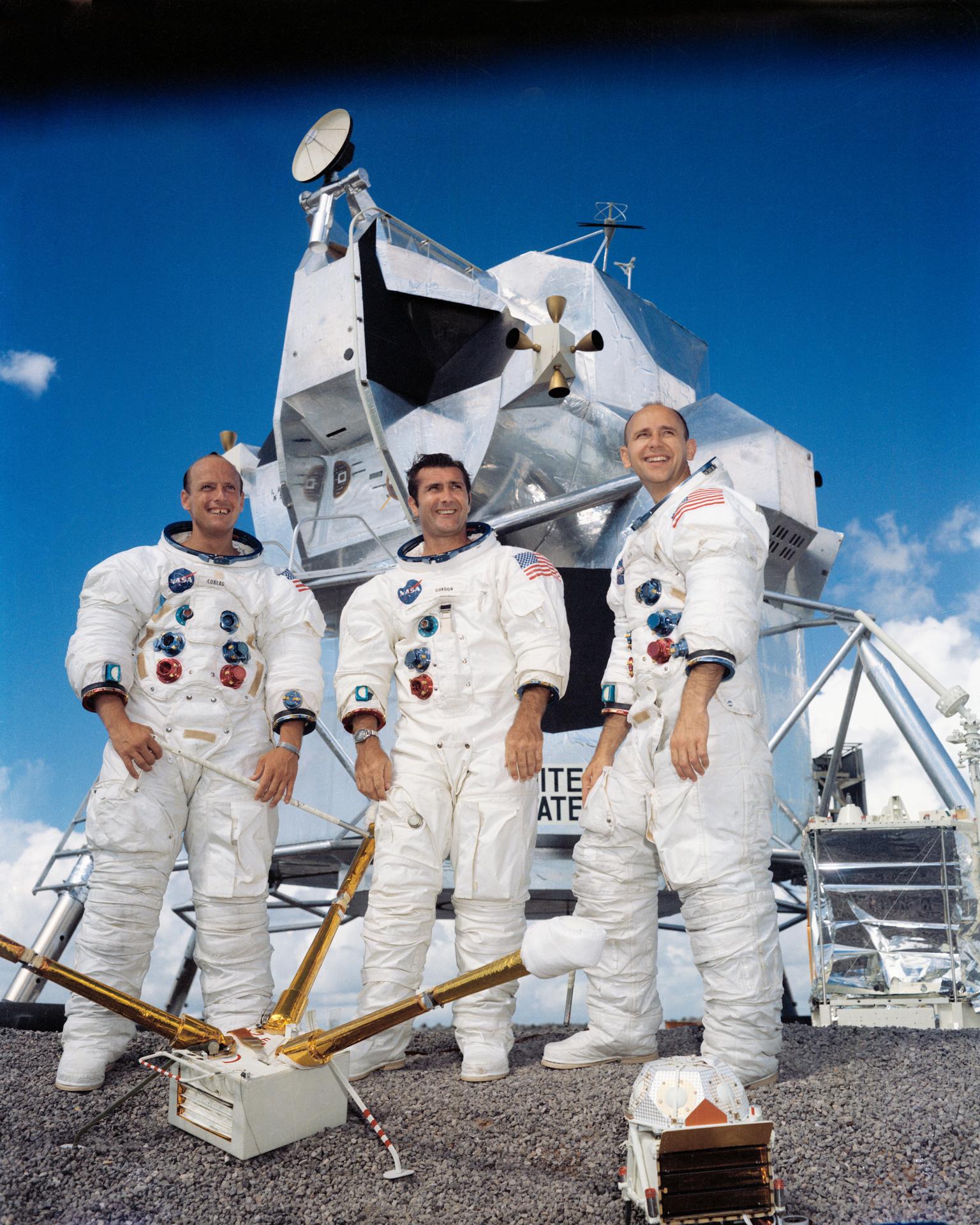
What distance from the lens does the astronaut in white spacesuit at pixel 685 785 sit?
2896mm

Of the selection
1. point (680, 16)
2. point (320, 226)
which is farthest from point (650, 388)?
point (680, 16)

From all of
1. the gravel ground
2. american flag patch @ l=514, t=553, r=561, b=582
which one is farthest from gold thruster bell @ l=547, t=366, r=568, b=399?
the gravel ground

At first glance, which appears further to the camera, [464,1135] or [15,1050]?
[15,1050]

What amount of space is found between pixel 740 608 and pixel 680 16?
5.94ft

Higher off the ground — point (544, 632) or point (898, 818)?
point (544, 632)

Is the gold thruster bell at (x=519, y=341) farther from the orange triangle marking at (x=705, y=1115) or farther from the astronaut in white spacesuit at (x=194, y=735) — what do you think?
the orange triangle marking at (x=705, y=1115)

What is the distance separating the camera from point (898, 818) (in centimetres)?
544

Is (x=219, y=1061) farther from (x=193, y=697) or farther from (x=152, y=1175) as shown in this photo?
(x=193, y=697)

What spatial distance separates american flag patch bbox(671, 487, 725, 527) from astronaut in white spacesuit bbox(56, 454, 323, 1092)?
138 cm

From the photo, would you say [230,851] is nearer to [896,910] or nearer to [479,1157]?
[479,1157]

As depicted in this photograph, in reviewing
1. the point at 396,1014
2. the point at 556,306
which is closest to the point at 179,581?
the point at 396,1014

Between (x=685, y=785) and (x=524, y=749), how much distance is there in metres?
0.53

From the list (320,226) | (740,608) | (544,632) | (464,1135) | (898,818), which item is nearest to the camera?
(464,1135)

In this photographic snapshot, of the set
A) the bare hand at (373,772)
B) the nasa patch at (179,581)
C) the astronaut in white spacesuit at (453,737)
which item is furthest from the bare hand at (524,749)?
the nasa patch at (179,581)
